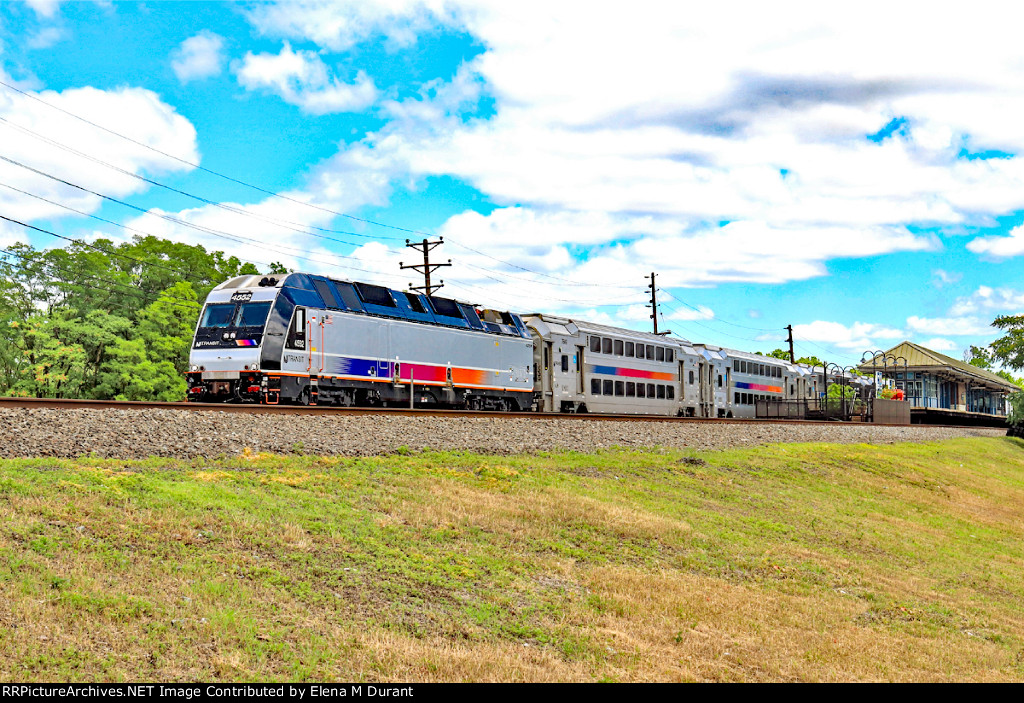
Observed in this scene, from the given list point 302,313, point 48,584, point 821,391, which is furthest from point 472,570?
point 821,391

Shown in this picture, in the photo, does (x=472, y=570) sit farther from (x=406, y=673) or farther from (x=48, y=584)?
(x=48, y=584)

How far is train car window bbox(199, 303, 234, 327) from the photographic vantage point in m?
24.1

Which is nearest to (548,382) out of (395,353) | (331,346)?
(395,353)

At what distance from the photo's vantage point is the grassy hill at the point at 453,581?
756 cm

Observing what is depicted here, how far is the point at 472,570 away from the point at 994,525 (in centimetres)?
1593

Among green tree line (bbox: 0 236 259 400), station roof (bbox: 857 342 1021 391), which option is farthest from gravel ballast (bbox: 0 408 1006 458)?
station roof (bbox: 857 342 1021 391)

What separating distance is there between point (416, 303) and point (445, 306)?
166cm

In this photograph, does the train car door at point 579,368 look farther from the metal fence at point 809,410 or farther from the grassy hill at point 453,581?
the grassy hill at point 453,581

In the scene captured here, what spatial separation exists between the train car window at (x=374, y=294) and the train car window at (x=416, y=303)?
0.91 meters

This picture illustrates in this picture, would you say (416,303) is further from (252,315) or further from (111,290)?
(111,290)

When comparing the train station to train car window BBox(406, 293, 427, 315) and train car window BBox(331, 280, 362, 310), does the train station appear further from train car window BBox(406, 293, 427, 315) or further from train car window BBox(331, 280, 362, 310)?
train car window BBox(331, 280, 362, 310)

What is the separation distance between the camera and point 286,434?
1608cm

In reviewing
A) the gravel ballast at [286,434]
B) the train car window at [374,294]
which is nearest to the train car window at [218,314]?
the train car window at [374,294]
